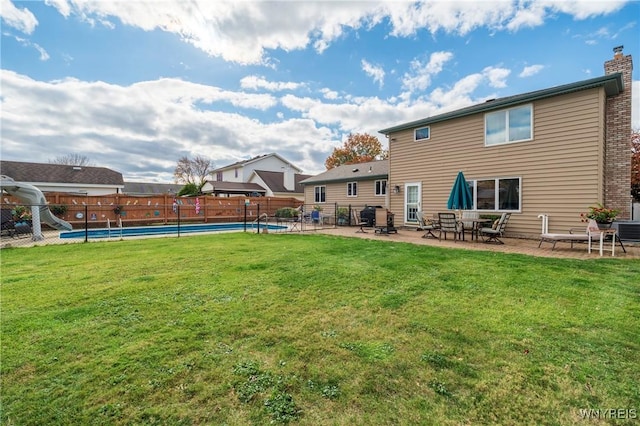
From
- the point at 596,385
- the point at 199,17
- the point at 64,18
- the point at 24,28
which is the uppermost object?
the point at 199,17

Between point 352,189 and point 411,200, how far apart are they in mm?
5313

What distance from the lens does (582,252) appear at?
7121 mm

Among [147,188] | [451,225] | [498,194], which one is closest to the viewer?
[451,225]

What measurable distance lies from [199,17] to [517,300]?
11774 millimetres

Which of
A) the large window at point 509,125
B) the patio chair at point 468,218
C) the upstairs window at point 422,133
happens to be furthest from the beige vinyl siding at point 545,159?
the patio chair at point 468,218

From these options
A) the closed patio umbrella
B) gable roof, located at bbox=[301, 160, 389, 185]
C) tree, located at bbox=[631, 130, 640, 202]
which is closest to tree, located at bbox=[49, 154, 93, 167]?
gable roof, located at bbox=[301, 160, 389, 185]

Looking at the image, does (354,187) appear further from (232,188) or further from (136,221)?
(232,188)

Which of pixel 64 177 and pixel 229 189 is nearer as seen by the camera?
pixel 64 177

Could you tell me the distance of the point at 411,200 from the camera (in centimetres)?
1329

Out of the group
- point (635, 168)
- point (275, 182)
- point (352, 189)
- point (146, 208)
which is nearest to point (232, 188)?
point (275, 182)

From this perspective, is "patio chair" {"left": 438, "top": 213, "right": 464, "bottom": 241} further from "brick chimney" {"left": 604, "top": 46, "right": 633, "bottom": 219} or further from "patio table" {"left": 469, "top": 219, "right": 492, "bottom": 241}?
"brick chimney" {"left": 604, "top": 46, "right": 633, "bottom": 219}

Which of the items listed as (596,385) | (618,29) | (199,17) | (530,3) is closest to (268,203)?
(199,17)

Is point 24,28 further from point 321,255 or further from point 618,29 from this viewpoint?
point 618,29

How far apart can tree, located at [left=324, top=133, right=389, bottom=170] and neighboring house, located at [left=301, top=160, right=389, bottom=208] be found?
739 inches
